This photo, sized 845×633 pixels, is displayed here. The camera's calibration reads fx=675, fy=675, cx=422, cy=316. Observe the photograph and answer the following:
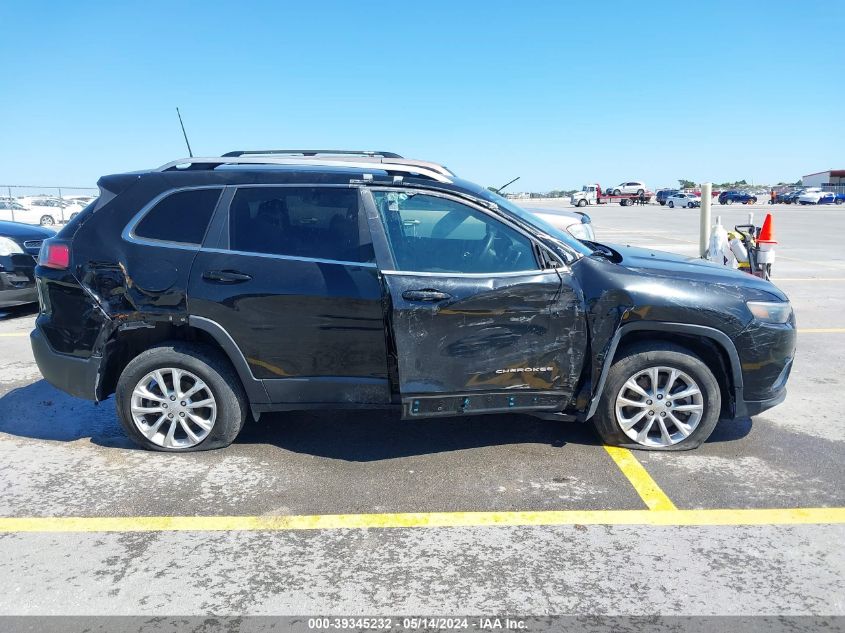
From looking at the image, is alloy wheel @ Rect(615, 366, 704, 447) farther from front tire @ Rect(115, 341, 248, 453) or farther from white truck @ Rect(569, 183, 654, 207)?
white truck @ Rect(569, 183, 654, 207)

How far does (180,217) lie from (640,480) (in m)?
3.25

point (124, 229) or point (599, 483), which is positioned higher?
point (124, 229)

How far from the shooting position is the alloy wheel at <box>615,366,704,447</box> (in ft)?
13.9

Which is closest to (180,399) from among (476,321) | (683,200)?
(476,321)

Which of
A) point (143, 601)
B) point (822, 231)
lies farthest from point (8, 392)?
point (822, 231)

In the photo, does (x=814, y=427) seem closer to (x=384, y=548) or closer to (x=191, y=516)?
(x=384, y=548)

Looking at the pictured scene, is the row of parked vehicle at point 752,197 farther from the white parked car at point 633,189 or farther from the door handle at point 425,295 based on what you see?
the door handle at point 425,295

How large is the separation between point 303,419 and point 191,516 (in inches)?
59.7

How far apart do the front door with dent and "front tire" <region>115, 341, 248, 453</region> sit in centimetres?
114

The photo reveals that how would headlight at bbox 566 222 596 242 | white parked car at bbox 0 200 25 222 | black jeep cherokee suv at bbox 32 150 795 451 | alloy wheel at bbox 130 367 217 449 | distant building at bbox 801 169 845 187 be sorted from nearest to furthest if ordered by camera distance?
black jeep cherokee suv at bbox 32 150 795 451 → alloy wheel at bbox 130 367 217 449 → headlight at bbox 566 222 596 242 → white parked car at bbox 0 200 25 222 → distant building at bbox 801 169 845 187

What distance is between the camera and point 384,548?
3.28 m

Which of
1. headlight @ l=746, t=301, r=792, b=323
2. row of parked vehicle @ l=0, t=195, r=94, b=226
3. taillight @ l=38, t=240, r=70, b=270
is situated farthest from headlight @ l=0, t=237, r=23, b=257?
row of parked vehicle @ l=0, t=195, r=94, b=226

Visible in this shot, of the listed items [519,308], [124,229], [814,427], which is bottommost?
[814,427]

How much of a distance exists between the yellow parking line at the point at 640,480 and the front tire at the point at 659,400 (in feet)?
0.29
